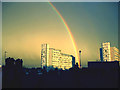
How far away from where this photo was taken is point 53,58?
115 metres

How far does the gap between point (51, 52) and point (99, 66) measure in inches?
3514

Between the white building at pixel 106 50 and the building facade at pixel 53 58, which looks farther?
the white building at pixel 106 50

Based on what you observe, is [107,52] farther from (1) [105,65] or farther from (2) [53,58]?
(1) [105,65]

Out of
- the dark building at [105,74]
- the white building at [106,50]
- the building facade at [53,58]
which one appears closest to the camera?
the dark building at [105,74]

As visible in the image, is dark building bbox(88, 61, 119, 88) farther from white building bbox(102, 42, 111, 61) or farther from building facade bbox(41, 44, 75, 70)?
white building bbox(102, 42, 111, 61)

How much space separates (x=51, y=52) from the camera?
11638 centimetres

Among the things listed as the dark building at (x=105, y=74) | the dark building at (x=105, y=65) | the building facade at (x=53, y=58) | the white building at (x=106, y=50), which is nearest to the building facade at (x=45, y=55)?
the building facade at (x=53, y=58)

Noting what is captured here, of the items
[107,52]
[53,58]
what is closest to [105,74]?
[53,58]

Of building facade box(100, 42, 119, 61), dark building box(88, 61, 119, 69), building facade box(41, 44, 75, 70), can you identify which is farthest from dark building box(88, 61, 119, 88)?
building facade box(100, 42, 119, 61)

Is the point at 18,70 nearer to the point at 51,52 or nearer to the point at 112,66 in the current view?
the point at 112,66

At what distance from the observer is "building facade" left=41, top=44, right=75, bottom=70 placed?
113531mm

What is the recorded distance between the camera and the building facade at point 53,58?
113531 millimetres

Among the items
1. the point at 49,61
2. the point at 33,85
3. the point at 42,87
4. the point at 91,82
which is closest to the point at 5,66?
the point at 33,85

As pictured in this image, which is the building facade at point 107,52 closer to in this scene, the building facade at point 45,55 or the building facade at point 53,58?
the building facade at point 53,58
